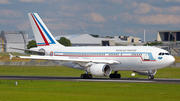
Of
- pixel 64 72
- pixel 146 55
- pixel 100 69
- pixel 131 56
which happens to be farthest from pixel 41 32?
pixel 146 55

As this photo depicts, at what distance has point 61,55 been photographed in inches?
1967

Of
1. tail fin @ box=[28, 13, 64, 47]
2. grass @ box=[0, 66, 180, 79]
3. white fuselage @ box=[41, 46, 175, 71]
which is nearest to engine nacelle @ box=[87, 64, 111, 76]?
white fuselage @ box=[41, 46, 175, 71]

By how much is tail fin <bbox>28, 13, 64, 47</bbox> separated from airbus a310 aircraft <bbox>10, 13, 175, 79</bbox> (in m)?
0.18

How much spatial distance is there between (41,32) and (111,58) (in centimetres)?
1423

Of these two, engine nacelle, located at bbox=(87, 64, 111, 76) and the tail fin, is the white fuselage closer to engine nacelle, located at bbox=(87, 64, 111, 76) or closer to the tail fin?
engine nacelle, located at bbox=(87, 64, 111, 76)

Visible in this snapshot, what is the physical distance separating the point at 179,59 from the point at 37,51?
2250 inches

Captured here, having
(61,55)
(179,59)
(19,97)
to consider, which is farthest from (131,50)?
(179,59)

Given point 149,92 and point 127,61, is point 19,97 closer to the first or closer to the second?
point 149,92

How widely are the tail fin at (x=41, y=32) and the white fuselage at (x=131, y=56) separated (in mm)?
6043

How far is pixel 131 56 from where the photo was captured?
139ft

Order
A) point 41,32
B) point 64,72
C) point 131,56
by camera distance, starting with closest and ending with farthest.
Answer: point 131,56 < point 41,32 < point 64,72

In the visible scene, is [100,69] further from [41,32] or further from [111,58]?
[41,32]

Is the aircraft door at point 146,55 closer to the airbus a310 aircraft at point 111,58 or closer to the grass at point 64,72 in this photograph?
the airbus a310 aircraft at point 111,58

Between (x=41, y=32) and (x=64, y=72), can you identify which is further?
(x=64, y=72)
